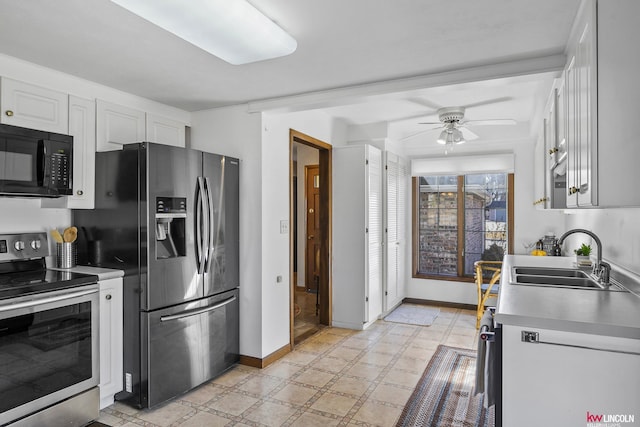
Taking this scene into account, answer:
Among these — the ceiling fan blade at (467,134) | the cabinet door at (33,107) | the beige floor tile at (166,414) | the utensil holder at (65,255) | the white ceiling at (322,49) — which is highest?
the white ceiling at (322,49)

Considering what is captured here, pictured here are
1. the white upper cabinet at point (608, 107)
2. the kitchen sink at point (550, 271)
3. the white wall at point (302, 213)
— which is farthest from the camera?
the white wall at point (302, 213)

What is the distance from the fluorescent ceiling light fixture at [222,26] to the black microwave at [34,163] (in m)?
1.32

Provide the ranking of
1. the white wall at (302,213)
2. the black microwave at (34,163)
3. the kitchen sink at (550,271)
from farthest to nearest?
1. the white wall at (302,213)
2. the kitchen sink at (550,271)
3. the black microwave at (34,163)

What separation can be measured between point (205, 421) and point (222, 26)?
2.36m

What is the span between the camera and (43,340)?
7.59 ft

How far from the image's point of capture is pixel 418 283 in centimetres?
583

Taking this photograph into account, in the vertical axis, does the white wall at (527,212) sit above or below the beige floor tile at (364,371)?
above

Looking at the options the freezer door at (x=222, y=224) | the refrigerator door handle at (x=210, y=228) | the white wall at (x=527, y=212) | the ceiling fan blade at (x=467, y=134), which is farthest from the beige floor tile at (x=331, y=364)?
the white wall at (x=527, y=212)

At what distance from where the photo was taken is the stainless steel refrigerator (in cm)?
274

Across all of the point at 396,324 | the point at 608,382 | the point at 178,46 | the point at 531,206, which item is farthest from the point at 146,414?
the point at 531,206

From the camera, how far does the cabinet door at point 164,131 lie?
3434mm

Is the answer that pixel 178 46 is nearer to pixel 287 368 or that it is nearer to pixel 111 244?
pixel 111 244

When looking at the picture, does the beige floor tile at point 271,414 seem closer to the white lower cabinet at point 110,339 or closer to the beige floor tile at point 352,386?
the beige floor tile at point 352,386

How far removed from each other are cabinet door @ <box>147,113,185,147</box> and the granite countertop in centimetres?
297
